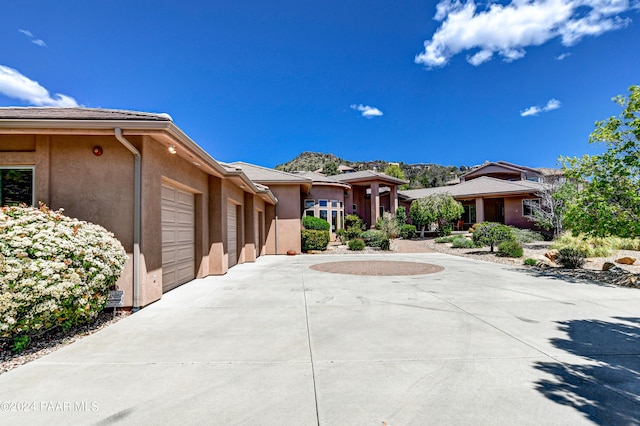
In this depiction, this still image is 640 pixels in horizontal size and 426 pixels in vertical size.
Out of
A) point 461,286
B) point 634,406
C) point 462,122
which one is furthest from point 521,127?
point 634,406

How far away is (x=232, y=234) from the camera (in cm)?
1305

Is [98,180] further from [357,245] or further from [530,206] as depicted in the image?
[530,206]

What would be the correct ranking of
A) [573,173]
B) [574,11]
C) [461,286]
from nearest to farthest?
[461,286]
[573,173]
[574,11]

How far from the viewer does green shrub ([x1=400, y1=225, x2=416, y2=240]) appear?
2567cm

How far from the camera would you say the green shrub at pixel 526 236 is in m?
20.4

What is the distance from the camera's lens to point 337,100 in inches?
1214

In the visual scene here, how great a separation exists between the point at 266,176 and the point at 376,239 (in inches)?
348

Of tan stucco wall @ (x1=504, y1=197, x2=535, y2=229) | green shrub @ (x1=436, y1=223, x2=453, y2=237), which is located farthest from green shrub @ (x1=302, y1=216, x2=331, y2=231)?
tan stucco wall @ (x1=504, y1=197, x2=535, y2=229)

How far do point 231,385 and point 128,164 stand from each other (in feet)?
16.0

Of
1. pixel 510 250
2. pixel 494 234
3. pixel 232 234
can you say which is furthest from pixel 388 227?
pixel 232 234

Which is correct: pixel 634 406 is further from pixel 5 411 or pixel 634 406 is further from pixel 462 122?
pixel 462 122

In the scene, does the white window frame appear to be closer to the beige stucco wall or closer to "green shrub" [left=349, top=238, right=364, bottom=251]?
the beige stucco wall

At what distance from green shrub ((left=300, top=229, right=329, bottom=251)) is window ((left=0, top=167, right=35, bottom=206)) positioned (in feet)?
48.9

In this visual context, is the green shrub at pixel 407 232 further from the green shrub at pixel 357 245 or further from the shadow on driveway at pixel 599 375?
the shadow on driveway at pixel 599 375
